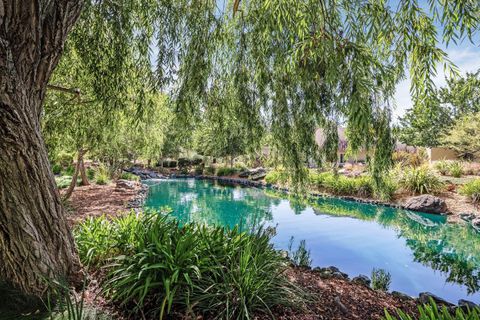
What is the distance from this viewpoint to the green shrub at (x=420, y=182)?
1072 centimetres

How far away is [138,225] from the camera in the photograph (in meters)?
2.87

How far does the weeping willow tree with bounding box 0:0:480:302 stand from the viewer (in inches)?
70.7

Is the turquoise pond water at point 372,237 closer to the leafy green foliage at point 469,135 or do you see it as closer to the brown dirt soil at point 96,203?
the brown dirt soil at point 96,203

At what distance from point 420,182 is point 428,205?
5.34 feet

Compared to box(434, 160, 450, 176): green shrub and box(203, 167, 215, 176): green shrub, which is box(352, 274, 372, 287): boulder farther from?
box(203, 167, 215, 176): green shrub

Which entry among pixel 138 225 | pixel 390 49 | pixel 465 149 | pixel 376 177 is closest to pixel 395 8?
pixel 390 49

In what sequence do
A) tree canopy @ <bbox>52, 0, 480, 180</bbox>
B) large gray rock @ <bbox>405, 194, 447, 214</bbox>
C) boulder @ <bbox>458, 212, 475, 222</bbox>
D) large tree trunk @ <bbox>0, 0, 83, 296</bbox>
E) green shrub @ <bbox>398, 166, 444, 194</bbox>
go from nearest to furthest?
large tree trunk @ <bbox>0, 0, 83, 296</bbox>, tree canopy @ <bbox>52, 0, 480, 180</bbox>, boulder @ <bbox>458, 212, 475, 222</bbox>, large gray rock @ <bbox>405, 194, 447, 214</bbox>, green shrub @ <bbox>398, 166, 444, 194</bbox>

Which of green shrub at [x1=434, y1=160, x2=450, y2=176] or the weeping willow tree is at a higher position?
the weeping willow tree

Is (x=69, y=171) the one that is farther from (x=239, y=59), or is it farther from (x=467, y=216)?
(x=467, y=216)

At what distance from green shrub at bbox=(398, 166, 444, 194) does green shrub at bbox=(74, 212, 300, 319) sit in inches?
403

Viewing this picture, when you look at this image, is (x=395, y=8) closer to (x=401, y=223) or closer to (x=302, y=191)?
(x=302, y=191)

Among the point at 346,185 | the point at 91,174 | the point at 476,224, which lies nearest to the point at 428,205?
the point at 476,224

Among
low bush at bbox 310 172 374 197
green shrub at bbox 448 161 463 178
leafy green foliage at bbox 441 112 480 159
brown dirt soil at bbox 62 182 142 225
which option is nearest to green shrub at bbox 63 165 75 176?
brown dirt soil at bbox 62 182 142 225

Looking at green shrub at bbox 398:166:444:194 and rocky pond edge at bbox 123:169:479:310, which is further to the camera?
green shrub at bbox 398:166:444:194
